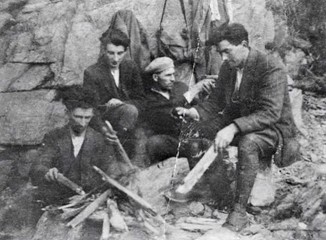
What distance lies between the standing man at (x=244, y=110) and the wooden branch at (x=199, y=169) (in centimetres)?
8

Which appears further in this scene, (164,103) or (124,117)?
(164,103)

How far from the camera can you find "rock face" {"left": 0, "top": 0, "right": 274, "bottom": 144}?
14.1 feet

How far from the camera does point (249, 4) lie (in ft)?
13.6

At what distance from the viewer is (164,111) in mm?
4113

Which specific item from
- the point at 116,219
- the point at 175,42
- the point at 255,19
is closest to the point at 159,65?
the point at 175,42

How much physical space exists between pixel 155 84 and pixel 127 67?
0.27 metres

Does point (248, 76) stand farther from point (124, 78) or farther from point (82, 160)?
point (82, 160)

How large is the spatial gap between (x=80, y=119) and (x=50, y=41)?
0.85 m

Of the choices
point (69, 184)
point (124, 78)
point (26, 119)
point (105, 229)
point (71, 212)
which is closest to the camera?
point (105, 229)

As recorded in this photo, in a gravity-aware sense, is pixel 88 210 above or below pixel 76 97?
below

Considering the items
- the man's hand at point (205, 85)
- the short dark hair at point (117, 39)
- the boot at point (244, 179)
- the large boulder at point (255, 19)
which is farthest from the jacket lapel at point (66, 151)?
the large boulder at point (255, 19)

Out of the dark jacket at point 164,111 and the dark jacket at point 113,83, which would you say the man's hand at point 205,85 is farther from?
the dark jacket at point 113,83

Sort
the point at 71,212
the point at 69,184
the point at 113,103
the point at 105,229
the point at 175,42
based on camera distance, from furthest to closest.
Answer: the point at 175,42
the point at 113,103
the point at 69,184
the point at 71,212
the point at 105,229

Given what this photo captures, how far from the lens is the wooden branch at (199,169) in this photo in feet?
12.8
